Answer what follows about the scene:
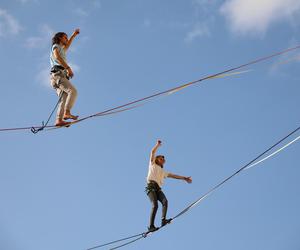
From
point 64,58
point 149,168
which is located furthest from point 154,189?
point 64,58

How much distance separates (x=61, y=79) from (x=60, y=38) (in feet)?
2.54

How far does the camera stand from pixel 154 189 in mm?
12219

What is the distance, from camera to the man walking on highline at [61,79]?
1139 centimetres

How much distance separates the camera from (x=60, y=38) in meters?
11.8

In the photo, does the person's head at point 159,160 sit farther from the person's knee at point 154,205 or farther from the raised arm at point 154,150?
the person's knee at point 154,205

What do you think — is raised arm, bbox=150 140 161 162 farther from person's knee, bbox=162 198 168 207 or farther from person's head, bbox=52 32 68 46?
person's head, bbox=52 32 68 46

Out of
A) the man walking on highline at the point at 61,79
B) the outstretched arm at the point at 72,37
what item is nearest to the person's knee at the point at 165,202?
the man walking on highline at the point at 61,79

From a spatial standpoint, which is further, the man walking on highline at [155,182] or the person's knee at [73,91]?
the man walking on highline at [155,182]

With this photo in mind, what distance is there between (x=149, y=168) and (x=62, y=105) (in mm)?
2104

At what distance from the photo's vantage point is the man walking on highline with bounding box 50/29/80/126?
11.4m

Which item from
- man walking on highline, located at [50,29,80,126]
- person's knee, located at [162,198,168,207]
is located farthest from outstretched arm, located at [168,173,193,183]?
man walking on highline, located at [50,29,80,126]

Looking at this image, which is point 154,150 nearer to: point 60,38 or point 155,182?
point 155,182

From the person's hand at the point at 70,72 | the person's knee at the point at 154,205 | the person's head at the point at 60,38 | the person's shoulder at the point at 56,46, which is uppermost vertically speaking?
the person's head at the point at 60,38

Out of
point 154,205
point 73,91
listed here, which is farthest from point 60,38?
point 154,205
